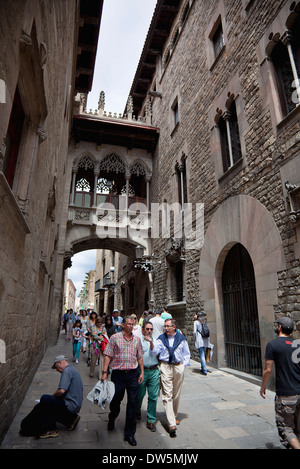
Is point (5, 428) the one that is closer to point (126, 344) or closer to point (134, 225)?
point (126, 344)

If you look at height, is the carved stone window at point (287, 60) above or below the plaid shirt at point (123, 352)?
above

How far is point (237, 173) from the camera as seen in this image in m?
6.96

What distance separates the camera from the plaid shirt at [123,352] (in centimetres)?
346

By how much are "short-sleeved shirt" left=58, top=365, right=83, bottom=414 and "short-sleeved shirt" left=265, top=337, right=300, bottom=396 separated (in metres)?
2.31

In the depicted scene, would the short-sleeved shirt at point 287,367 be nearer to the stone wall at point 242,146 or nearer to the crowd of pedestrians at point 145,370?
the crowd of pedestrians at point 145,370

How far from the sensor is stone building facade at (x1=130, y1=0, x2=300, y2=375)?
211 inches

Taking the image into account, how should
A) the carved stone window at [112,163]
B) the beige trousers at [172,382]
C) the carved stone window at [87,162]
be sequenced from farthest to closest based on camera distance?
1. the carved stone window at [112,163]
2. the carved stone window at [87,162]
3. the beige trousers at [172,382]

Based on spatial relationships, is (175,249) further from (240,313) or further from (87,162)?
(87,162)

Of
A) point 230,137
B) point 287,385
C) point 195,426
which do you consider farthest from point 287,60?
point 195,426

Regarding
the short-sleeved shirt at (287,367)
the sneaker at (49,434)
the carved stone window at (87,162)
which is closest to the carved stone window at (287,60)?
the short-sleeved shirt at (287,367)

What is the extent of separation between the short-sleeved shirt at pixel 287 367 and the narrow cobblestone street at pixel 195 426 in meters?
0.84

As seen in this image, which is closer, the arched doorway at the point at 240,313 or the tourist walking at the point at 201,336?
the arched doorway at the point at 240,313

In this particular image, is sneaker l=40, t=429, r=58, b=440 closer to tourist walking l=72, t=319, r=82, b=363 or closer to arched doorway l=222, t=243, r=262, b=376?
arched doorway l=222, t=243, r=262, b=376

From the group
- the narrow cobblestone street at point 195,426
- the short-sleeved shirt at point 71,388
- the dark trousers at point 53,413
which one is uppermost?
the short-sleeved shirt at point 71,388
